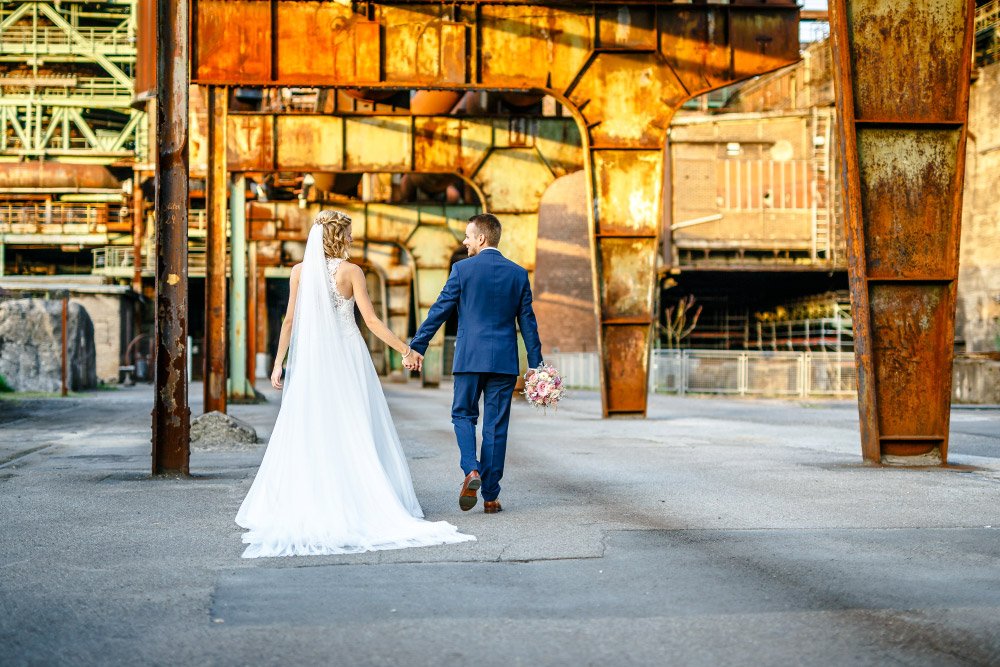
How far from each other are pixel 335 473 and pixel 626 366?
1056cm

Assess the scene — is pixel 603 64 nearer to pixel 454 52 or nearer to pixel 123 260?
pixel 454 52

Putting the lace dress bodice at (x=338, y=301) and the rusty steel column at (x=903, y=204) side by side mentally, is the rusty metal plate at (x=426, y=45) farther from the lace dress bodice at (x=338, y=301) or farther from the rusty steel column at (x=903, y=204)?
the lace dress bodice at (x=338, y=301)

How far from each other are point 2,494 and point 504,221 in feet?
52.7

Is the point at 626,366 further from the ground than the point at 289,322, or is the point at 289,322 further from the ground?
the point at 289,322

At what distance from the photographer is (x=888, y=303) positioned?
9336 mm

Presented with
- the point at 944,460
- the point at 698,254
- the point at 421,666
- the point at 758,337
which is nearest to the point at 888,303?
the point at 944,460

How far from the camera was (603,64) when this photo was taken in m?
16.4

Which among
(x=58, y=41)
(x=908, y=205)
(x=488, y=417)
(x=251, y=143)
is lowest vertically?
(x=488, y=417)

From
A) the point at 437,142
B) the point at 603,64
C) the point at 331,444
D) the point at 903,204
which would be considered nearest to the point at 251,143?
the point at 437,142

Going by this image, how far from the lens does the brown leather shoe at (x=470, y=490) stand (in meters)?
6.39

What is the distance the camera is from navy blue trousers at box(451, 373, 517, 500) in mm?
6535

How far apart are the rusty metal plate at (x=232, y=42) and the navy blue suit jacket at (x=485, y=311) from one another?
9925 mm

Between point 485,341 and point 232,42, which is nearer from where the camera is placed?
point 485,341

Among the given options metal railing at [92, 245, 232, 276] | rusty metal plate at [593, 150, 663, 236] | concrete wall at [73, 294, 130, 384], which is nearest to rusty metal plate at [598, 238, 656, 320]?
rusty metal plate at [593, 150, 663, 236]
